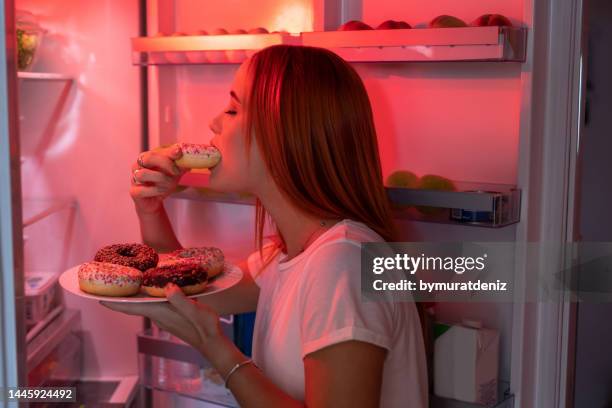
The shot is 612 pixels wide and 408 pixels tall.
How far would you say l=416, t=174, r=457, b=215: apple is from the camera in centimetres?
147

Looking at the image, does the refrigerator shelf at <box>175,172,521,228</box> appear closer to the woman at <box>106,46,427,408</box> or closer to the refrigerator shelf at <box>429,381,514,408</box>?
the woman at <box>106,46,427,408</box>

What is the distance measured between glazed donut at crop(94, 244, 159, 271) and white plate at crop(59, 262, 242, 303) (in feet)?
A: 0.18

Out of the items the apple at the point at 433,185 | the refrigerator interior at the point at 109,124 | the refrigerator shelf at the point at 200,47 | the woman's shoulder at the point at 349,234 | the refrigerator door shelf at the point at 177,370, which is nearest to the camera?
the woman's shoulder at the point at 349,234

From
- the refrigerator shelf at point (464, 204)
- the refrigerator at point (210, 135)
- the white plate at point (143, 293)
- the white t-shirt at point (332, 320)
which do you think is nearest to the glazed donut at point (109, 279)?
the white plate at point (143, 293)

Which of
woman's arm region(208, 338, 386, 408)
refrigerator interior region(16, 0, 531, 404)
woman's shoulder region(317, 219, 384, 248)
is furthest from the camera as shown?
refrigerator interior region(16, 0, 531, 404)

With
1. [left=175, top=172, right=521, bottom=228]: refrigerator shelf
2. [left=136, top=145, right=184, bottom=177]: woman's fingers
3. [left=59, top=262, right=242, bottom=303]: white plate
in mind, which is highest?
[left=136, top=145, right=184, bottom=177]: woman's fingers

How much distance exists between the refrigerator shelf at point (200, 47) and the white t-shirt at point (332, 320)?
0.52 m

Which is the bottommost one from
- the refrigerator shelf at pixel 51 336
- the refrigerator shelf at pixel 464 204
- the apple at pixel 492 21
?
the refrigerator shelf at pixel 51 336

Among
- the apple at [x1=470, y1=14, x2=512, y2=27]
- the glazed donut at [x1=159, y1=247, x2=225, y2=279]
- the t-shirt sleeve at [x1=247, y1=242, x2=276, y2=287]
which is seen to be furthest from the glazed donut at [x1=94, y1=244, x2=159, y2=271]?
the apple at [x1=470, y1=14, x2=512, y2=27]

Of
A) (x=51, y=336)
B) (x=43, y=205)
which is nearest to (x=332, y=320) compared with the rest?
(x=51, y=336)

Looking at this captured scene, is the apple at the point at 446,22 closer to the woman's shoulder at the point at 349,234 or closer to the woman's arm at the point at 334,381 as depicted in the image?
Answer: the woman's shoulder at the point at 349,234

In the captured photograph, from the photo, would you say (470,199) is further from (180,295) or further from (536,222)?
(180,295)

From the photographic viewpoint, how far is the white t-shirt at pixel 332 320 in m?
1.14

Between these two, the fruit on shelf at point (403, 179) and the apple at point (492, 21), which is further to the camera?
the fruit on shelf at point (403, 179)
